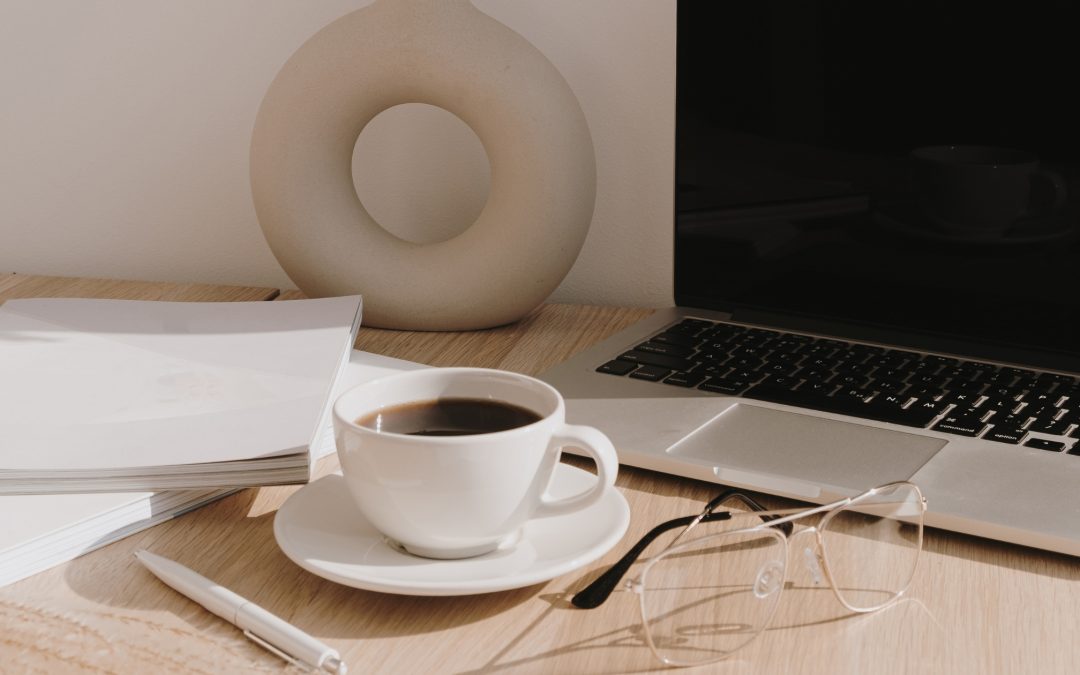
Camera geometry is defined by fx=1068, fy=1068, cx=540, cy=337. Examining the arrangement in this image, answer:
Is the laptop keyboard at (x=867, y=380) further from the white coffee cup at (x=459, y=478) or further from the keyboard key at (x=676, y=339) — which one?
the white coffee cup at (x=459, y=478)

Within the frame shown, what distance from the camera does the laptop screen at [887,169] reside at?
2.31ft

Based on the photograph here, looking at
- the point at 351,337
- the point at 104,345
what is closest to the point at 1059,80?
the point at 351,337

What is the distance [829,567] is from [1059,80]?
387 millimetres

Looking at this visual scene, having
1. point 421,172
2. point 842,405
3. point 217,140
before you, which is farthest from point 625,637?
point 217,140

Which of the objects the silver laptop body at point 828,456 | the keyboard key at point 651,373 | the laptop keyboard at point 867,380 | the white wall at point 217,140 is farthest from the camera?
the white wall at point 217,140

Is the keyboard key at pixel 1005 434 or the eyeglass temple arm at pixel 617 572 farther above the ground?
the eyeglass temple arm at pixel 617 572

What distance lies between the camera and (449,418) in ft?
1.75

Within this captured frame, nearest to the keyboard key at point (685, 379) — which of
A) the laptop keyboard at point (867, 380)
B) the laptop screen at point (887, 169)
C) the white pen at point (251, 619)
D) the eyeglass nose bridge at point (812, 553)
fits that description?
the laptop keyboard at point (867, 380)

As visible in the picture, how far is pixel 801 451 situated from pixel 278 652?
32 centimetres

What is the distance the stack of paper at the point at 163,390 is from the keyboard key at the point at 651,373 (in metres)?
0.20

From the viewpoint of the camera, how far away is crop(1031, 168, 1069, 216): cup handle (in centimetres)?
70

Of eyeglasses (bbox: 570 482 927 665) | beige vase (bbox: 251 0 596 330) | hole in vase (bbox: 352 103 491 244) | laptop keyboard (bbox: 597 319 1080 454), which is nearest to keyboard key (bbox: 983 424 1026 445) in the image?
laptop keyboard (bbox: 597 319 1080 454)

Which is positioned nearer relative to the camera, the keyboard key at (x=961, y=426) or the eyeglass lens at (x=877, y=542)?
the eyeglass lens at (x=877, y=542)

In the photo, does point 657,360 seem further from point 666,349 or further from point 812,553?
point 812,553
